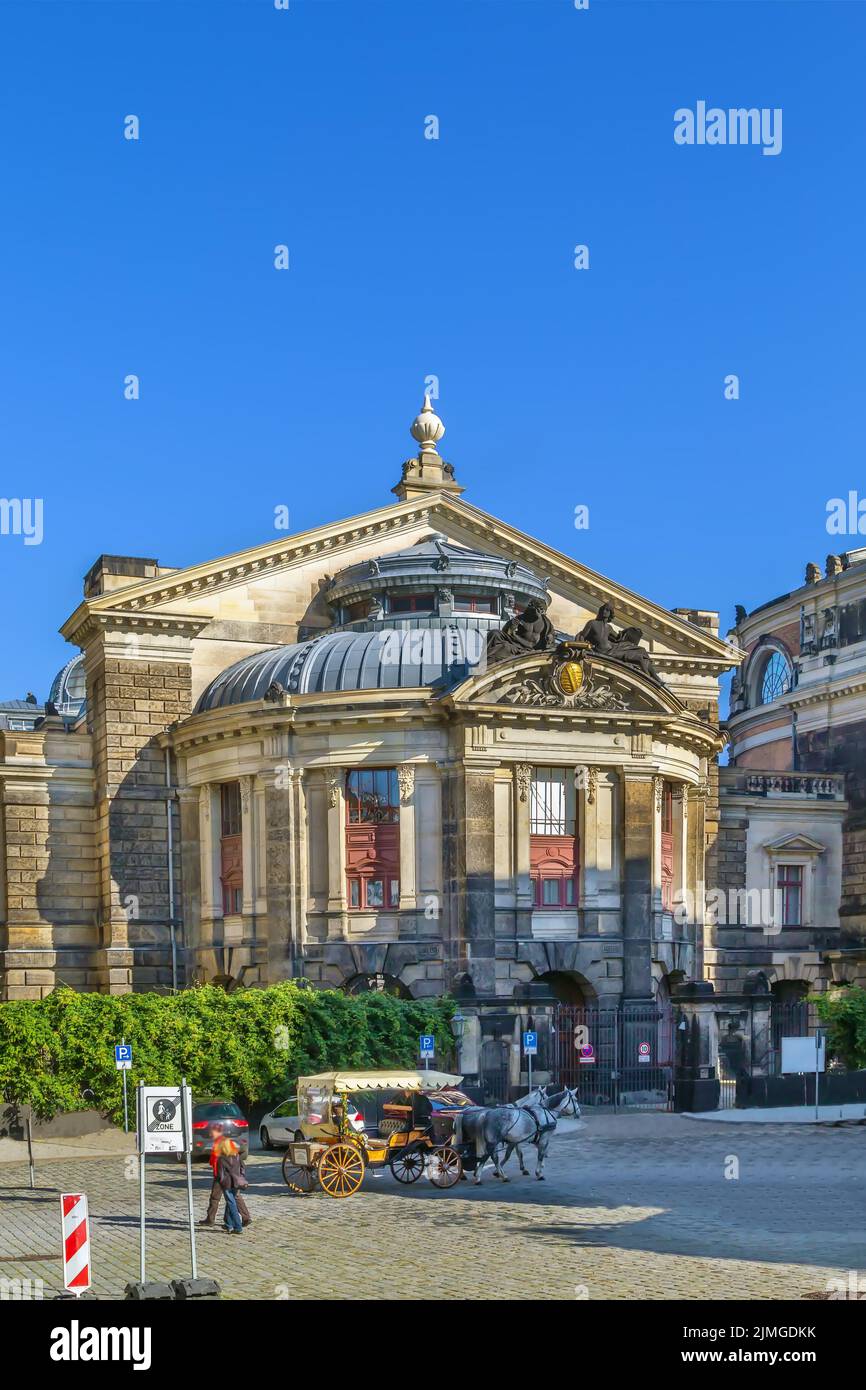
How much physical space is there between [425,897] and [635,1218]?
2380cm

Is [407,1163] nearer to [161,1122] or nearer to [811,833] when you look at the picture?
[161,1122]

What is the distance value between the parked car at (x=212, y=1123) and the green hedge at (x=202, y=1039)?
Result: 149 centimetres

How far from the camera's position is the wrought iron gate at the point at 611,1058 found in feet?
153

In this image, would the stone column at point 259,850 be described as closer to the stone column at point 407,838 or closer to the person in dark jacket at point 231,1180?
the stone column at point 407,838

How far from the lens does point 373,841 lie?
50375 millimetres

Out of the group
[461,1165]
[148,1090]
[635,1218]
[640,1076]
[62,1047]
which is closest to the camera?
[148,1090]

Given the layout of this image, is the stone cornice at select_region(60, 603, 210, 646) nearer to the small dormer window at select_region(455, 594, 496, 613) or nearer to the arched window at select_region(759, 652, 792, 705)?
the small dormer window at select_region(455, 594, 496, 613)

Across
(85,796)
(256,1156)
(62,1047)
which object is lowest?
(256,1156)

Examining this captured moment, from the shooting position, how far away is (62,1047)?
120 feet

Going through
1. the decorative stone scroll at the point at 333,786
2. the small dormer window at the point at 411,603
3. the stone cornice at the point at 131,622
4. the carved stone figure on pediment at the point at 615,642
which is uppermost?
the small dormer window at the point at 411,603

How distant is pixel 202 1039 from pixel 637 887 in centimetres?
1651

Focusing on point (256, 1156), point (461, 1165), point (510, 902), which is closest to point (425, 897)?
point (510, 902)

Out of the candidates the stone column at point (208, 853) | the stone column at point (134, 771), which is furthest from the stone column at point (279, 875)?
the stone column at point (134, 771)
